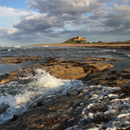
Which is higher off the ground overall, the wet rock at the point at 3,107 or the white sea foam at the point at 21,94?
the white sea foam at the point at 21,94

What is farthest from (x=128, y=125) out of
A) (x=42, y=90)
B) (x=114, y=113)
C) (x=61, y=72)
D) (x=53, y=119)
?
(x=61, y=72)

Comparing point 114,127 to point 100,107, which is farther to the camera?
point 100,107

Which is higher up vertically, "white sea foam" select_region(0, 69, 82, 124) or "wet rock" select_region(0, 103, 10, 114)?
"white sea foam" select_region(0, 69, 82, 124)

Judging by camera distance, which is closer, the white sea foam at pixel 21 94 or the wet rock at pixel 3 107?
the white sea foam at pixel 21 94

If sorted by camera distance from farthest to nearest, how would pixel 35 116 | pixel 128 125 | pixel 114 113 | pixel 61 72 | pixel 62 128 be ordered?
pixel 61 72, pixel 35 116, pixel 114 113, pixel 62 128, pixel 128 125

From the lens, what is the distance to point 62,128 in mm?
3131

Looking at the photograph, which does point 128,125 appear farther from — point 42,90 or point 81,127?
point 42,90

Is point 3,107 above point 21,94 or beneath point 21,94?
beneath

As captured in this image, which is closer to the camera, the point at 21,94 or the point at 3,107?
the point at 3,107

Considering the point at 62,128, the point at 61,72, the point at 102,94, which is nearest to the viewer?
the point at 62,128

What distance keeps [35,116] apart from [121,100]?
3.37m

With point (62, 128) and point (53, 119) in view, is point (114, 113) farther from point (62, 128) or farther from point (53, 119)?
point (53, 119)

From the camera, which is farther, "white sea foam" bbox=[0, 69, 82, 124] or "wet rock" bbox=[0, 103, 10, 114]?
"wet rock" bbox=[0, 103, 10, 114]

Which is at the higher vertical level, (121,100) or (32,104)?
(121,100)
